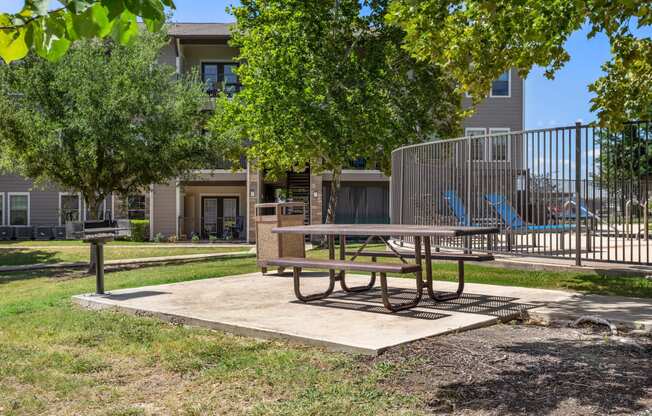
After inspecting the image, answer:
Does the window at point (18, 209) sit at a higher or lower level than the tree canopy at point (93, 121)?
lower

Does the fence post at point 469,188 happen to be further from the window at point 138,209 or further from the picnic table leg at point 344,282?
the window at point 138,209

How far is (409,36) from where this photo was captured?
11.4 m

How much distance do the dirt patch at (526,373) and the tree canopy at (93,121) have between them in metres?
14.7

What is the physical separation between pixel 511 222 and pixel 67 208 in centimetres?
2757

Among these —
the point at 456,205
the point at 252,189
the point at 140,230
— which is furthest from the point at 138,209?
the point at 456,205

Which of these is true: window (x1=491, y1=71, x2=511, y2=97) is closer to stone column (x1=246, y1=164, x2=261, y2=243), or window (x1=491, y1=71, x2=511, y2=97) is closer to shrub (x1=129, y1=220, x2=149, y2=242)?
stone column (x1=246, y1=164, x2=261, y2=243)

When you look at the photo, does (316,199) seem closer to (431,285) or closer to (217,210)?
(217,210)

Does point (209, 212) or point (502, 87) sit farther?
point (209, 212)

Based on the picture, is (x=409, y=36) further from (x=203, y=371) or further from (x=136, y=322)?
(x=203, y=371)

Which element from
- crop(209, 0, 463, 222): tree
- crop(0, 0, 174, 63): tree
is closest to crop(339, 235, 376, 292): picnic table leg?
crop(0, 0, 174, 63): tree

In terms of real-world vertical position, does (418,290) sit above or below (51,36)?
below

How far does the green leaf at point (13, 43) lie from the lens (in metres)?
3.20

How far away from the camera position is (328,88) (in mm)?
21547

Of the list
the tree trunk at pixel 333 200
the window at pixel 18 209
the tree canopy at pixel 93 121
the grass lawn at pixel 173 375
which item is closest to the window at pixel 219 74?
the tree trunk at pixel 333 200
